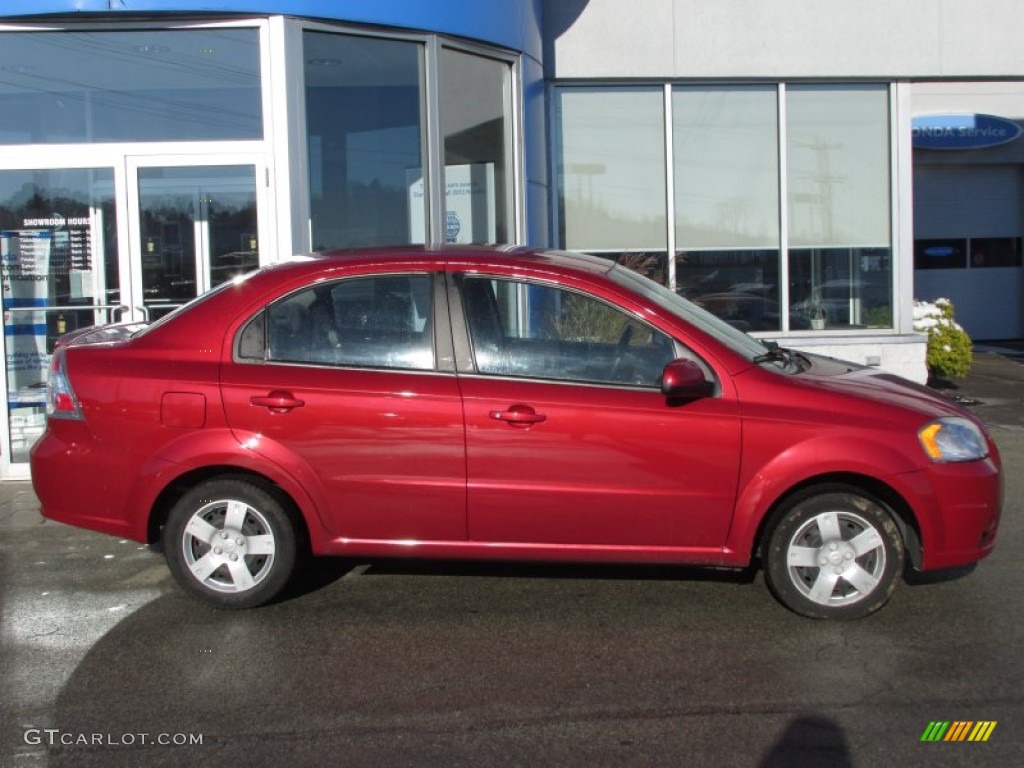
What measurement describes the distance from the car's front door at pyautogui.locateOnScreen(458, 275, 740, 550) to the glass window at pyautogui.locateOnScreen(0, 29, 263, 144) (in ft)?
14.8

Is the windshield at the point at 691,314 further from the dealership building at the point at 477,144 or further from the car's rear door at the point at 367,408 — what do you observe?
the dealership building at the point at 477,144

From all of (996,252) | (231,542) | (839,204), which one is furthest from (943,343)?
(231,542)

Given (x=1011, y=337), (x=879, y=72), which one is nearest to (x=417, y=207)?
(x=879, y=72)

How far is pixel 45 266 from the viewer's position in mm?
8227

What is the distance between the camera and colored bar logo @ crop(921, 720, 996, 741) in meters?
3.80

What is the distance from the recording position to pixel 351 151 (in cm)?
917

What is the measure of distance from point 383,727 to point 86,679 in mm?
1379

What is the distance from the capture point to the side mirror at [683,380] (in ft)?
15.4

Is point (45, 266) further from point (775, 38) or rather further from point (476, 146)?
point (775, 38)

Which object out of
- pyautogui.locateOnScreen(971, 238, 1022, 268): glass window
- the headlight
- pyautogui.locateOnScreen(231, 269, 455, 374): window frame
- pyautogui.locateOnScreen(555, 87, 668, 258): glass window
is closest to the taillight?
pyautogui.locateOnScreen(231, 269, 455, 374): window frame
